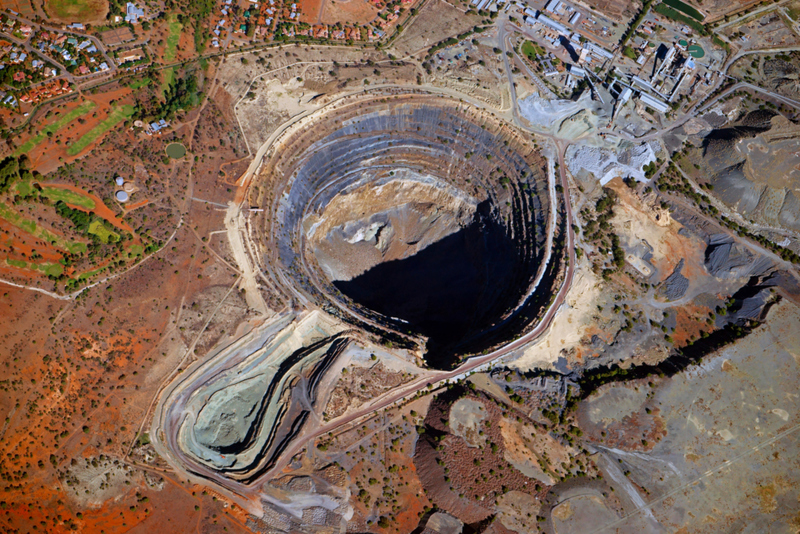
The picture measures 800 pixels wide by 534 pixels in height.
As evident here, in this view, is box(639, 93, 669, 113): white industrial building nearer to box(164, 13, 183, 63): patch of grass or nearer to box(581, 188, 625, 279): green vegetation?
box(581, 188, 625, 279): green vegetation

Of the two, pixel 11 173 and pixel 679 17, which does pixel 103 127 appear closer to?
pixel 11 173

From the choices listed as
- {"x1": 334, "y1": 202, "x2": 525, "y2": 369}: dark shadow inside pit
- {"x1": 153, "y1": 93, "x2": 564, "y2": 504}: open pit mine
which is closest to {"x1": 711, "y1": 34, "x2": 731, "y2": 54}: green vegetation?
{"x1": 153, "y1": 93, "x2": 564, "y2": 504}: open pit mine

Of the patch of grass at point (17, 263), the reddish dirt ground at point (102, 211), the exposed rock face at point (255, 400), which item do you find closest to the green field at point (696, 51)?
the exposed rock face at point (255, 400)

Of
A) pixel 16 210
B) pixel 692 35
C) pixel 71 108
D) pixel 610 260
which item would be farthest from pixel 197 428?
pixel 692 35

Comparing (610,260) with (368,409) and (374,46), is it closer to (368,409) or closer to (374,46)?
(368,409)

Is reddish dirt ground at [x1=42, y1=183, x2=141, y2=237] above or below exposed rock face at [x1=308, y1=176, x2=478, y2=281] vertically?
below

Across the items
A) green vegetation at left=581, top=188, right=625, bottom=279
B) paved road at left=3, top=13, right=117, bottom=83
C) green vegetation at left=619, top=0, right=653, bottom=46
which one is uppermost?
green vegetation at left=619, top=0, right=653, bottom=46
